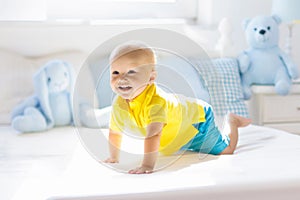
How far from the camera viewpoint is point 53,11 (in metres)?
2.62

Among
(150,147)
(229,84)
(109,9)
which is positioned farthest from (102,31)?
(150,147)

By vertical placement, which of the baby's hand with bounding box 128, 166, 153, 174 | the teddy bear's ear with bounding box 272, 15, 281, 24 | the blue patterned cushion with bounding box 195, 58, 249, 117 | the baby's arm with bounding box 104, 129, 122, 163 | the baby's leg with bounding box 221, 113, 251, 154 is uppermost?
the teddy bear's ear with bounding box 272, 15, 281, 24

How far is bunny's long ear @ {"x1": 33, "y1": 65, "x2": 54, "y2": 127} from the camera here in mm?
2014

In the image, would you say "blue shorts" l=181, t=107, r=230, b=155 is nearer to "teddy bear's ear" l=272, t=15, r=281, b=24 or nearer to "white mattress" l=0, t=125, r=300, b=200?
"white mattress" l=0, t=125, r=300, b=200

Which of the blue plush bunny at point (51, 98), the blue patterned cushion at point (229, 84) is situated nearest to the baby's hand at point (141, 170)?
the blue plush bunny at point (51, 98)

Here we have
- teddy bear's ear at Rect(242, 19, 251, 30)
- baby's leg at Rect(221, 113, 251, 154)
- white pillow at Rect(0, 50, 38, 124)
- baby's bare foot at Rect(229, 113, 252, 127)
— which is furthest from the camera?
teddy bear's ear at Rect(242, 19, 251, 30)

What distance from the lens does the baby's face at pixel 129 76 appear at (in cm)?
116

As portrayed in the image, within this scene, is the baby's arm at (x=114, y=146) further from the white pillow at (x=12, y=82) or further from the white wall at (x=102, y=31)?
the white wall at (x=102, y=31)

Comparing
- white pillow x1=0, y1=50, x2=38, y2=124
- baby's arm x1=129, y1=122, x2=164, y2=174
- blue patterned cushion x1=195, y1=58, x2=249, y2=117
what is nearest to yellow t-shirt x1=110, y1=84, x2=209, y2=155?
baby's arm x1=129, y1=122, x2=164, y2=174

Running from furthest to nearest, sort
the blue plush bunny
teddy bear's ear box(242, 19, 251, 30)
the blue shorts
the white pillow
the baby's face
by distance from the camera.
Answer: teddy bear's ear box(242, 19, 251, 30)
the white pillow
the blue plush bunny
the blue shorts
the baby's face

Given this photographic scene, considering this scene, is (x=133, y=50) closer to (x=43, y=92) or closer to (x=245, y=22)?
(x=43, y=92)

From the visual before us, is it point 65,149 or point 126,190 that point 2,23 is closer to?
point 65,149

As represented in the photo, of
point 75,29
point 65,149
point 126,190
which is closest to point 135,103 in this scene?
point 126,190

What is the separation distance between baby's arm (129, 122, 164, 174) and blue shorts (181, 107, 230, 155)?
15cm
